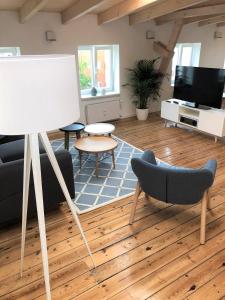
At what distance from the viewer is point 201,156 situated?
3.98m

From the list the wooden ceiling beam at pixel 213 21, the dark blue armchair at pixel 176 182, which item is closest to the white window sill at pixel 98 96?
the wooden ceiling beam at pixel 213 21

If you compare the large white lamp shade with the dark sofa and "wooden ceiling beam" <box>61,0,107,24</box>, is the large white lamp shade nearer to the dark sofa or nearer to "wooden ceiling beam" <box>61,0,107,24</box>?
the dark sofa

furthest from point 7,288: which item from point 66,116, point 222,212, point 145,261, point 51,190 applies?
point 222,212

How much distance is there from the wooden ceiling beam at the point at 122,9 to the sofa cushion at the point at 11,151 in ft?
8.80

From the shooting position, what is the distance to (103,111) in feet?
18.3

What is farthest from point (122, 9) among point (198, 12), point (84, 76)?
point (84, 76)

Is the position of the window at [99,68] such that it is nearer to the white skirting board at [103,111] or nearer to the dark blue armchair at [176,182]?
the white skirting board at [103,111]

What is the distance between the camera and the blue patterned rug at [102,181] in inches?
114

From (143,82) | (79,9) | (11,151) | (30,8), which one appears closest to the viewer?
(11,151)

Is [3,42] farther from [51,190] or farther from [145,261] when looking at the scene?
[145,261]

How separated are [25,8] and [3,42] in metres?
0.76

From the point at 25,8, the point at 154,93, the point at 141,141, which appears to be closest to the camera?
the point at 25,8

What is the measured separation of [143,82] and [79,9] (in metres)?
2.08

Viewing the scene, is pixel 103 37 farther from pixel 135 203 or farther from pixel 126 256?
pixel 126 256
